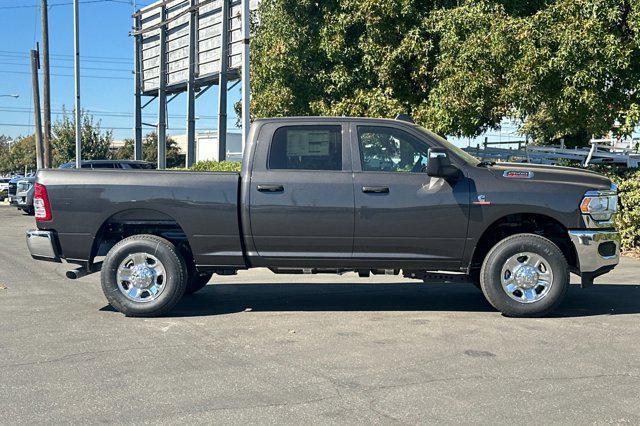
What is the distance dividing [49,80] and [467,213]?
89.2 ft

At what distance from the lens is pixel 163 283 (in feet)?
22.5

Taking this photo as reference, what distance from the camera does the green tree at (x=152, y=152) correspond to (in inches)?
2389

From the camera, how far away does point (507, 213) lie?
261 inches

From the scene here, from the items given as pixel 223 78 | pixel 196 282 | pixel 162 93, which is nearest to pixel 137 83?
pixel 162 93

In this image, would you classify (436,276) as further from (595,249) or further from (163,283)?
(163,283)

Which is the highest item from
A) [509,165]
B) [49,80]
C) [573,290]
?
[49,80]

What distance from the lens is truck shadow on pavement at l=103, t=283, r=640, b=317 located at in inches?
288

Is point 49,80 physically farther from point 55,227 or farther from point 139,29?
point 55,227

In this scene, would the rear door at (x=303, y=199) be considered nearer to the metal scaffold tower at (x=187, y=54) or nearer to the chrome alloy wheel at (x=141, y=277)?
the chrome alloy wheel at (x=141, y=277)

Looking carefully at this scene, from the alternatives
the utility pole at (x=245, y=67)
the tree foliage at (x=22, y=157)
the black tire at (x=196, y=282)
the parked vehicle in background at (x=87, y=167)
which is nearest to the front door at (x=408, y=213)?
the black tire at (x=196, y=282)

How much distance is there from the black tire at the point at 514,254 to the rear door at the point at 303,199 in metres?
1.45

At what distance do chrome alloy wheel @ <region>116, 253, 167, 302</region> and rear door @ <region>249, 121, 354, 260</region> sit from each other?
1.08 meters

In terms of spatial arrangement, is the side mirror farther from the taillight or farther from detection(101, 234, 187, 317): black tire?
the taillight

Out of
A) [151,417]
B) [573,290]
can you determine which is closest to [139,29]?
[573,290]
